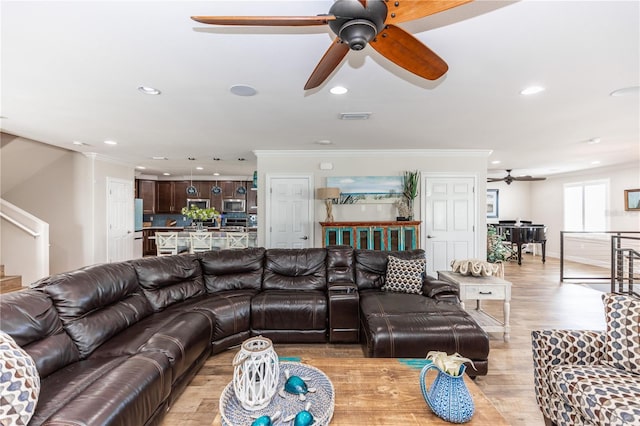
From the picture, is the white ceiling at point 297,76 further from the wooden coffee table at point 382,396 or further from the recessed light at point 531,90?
the wooden coffee table at point 382,396

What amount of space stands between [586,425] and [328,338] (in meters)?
2.14

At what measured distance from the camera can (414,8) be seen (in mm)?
1220

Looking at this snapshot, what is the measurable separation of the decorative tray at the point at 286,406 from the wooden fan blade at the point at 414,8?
185 centimetres

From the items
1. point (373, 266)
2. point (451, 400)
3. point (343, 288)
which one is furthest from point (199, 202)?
point (451, 400)

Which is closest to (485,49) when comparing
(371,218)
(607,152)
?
A: (371,218)

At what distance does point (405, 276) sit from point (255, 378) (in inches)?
97.4

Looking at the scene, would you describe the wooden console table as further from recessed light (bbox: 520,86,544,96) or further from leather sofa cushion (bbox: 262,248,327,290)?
recessed light (bbox: 520,86,544,96)

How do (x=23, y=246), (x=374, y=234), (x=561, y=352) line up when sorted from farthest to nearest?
(x=374, y=234) < (x=23, y=246) < (x=561, y=352)

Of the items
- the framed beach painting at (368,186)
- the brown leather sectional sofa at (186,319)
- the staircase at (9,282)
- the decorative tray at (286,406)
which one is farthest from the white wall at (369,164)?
the decorative tray at (286,406)

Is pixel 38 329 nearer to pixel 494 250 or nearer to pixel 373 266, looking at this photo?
pixel 373 266

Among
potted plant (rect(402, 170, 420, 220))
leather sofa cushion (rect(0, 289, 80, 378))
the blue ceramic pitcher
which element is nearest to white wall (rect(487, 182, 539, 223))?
potted plant (rect(402, 170, 420, 220))

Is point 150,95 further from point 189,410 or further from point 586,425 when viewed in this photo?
point 586,425

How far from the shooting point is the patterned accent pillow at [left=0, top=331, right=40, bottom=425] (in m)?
1.21

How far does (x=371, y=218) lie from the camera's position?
18.7ft
